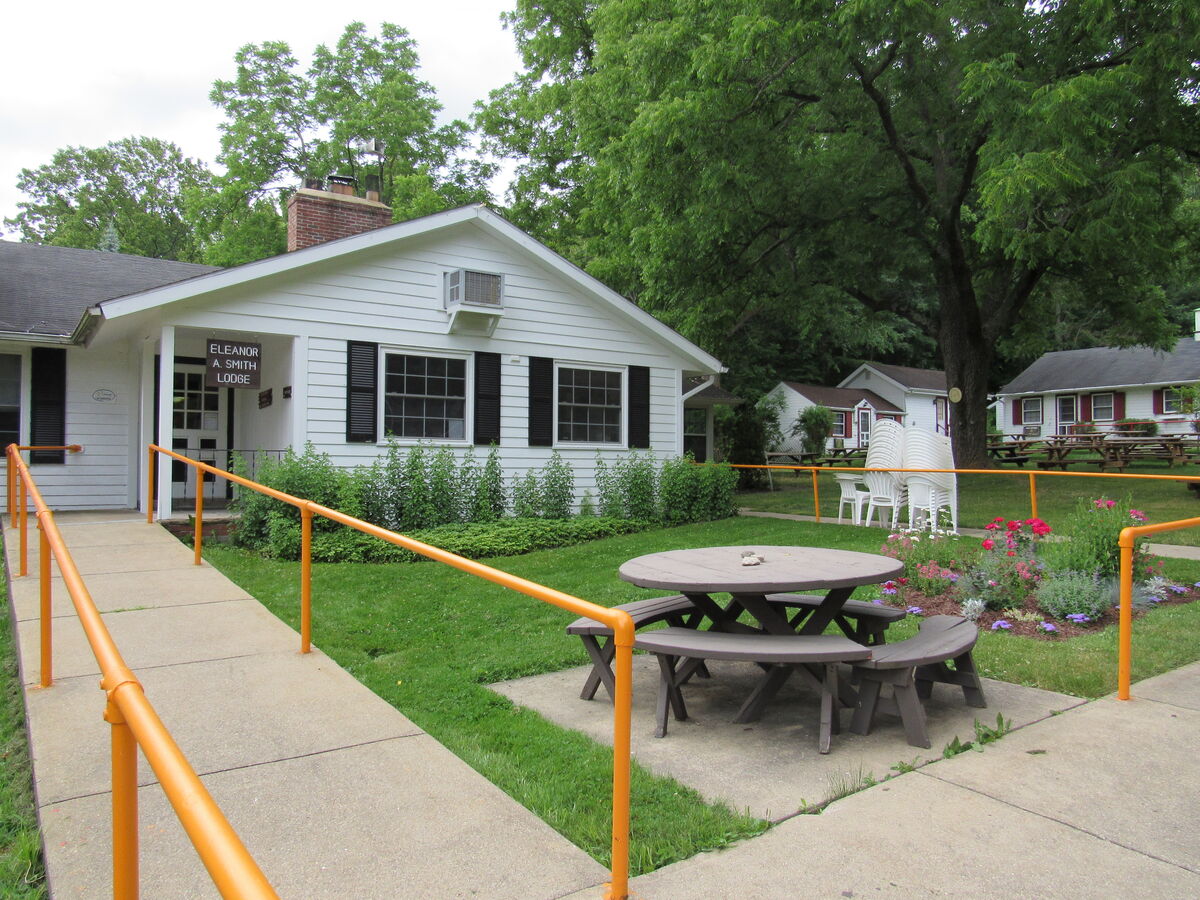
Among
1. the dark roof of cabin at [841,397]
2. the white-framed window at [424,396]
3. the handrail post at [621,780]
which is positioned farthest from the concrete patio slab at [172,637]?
the dark roof of cabin at [841,397]

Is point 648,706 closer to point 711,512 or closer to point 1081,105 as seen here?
point 711,512

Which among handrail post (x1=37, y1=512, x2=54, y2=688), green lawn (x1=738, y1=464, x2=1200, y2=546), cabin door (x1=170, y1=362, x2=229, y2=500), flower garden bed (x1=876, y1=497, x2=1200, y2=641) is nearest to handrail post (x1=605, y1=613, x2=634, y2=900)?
handrail post (x1=37, y1=512, x2=54, y2=688)

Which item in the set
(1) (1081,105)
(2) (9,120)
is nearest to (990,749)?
(1) (1081,105)

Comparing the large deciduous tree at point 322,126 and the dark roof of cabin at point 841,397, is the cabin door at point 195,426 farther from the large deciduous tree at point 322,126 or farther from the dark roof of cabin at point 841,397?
the dark roof of cabin at point 841,397

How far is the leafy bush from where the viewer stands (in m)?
6.80

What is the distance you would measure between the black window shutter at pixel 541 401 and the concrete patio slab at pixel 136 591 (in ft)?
19.2

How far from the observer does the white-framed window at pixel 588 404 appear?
42.2ft

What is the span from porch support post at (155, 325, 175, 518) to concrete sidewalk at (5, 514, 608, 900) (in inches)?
191

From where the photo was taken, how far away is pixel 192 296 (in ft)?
31.9

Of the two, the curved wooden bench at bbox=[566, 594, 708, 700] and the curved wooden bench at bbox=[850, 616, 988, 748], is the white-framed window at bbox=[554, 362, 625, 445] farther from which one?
the curved wooden bench at bbox=[850, 616, 988, 748]

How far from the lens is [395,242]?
11281mm

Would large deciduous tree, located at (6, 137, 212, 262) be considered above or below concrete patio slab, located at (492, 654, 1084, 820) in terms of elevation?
above

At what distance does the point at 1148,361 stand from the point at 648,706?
119 ft

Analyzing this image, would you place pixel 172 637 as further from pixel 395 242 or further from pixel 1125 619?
pixel 395 242
